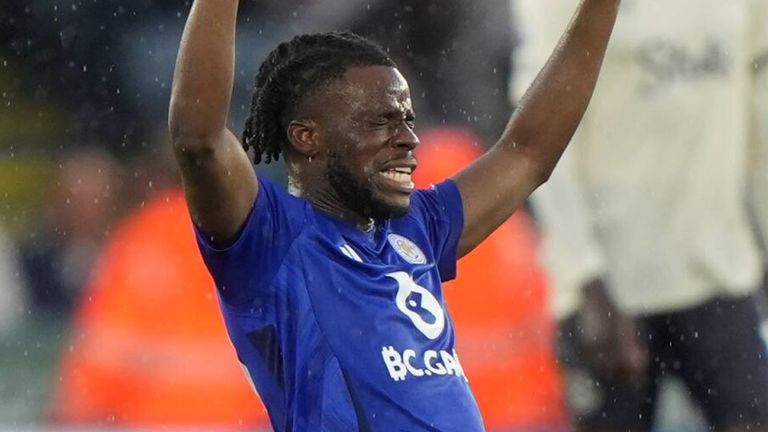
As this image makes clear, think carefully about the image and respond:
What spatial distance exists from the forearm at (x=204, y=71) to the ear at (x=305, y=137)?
0.35 meters

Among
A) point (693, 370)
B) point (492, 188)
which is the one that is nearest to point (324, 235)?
point (492, 188)

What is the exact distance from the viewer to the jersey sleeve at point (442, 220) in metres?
2.95

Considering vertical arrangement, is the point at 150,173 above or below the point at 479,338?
above

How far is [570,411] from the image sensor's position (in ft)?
15.5

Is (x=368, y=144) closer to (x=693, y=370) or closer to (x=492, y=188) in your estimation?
(x=492, y=188)

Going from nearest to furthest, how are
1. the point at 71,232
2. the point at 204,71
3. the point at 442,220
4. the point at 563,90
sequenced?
the point at 204,71
the point at 442,220
the point at 563,90
the point at 71,232

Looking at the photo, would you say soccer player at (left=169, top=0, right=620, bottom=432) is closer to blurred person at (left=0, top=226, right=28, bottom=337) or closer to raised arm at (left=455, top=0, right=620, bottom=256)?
raised arm at (left=455, top=0, right=620, bottom=256)

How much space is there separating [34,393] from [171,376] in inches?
16.8

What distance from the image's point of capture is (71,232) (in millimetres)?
4660

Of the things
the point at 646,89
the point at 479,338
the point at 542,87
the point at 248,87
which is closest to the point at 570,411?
the point at 479,338

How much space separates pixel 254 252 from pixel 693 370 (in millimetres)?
2539

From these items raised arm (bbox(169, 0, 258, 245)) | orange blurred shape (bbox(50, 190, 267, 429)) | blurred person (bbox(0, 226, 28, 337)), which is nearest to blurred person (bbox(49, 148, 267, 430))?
orange blurred shape (bbox(50, 190, 267, 429))

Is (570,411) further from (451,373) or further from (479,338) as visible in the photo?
(451,373)

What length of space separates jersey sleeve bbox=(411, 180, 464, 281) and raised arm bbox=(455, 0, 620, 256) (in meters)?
0.07
